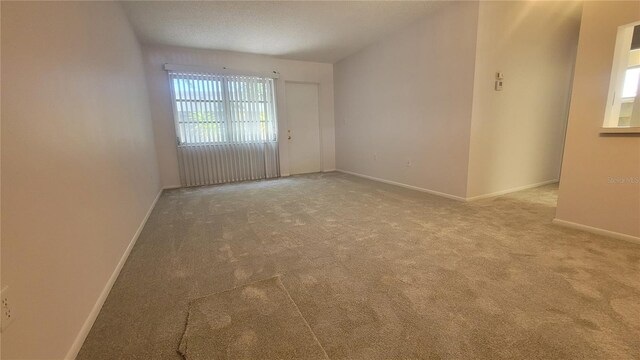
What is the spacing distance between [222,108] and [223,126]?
1.19ft

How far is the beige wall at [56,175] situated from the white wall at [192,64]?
265 centimetres

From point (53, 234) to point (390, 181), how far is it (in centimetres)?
461

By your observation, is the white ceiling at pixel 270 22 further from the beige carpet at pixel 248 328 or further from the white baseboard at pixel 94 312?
the beige carpet at pixel 248 328

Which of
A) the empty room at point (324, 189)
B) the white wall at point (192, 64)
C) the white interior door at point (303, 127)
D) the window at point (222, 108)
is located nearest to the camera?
the empty room at point (324, 189)

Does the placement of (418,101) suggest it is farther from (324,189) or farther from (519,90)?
(324,189)

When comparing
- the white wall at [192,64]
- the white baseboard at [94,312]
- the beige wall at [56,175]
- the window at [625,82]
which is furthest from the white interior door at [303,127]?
the window at [625,82]

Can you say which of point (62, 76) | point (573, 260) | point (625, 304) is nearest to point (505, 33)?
point (573, 260)

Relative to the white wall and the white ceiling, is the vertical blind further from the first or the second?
the white ceiling

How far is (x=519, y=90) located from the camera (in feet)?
12.4

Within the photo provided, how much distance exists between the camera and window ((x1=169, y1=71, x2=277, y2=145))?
16.1 feet

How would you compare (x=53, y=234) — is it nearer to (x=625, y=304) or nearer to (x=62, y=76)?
(x=62, y=76)

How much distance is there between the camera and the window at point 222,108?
16.1ft

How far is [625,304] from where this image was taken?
1.45 m

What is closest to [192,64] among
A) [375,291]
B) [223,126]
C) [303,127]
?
[223,126]
